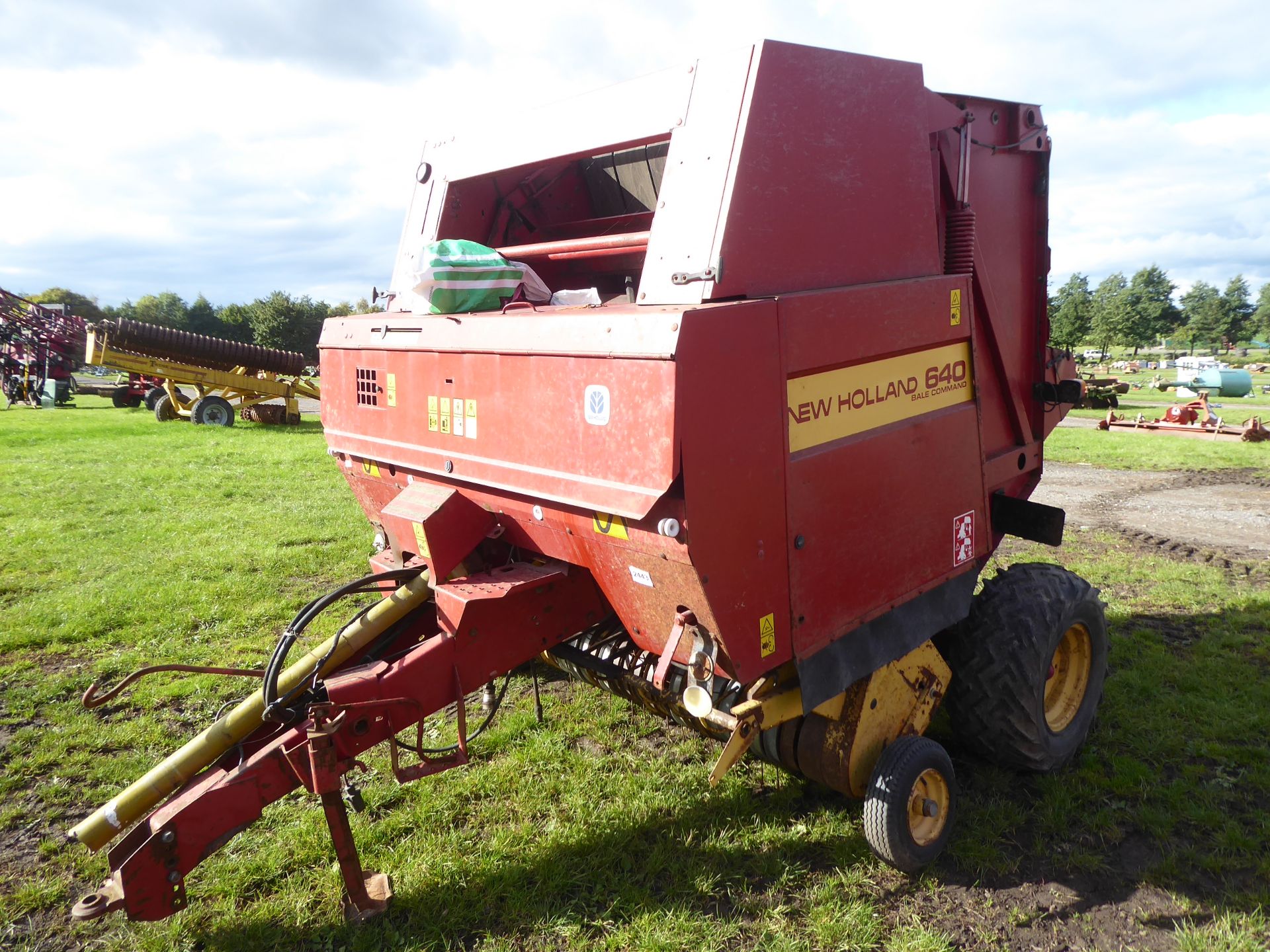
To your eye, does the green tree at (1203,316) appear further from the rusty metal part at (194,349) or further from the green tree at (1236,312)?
the rusty metal part at (194,349)

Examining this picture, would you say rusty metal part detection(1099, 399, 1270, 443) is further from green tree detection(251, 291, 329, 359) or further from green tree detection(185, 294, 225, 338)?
green tree detection(185, 294, 225, 338)

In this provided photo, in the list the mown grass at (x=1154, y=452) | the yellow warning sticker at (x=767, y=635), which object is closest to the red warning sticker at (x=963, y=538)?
the yellow warning sticker at (x=767, y=635)

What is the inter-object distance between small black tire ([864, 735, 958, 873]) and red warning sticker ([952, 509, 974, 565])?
0.72m

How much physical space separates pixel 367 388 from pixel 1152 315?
51.2 metres

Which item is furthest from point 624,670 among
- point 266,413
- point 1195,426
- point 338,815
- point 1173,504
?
point 1195,426

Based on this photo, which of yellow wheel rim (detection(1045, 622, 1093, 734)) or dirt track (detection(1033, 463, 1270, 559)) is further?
dirt track (detection(1033, 463, 1270, 559))

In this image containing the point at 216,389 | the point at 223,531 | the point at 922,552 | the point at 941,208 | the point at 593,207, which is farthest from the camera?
the point at 216,389

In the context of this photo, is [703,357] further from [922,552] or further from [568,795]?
[568,795]

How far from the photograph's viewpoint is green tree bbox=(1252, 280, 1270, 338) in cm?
6251

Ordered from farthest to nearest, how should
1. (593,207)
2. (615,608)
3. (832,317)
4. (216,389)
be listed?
(216,389), (593,207), (615,608), (832,317)

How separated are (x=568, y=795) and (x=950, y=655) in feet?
5.58

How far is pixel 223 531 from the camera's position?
7.90 metres

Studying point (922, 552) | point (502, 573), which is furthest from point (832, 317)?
point (502, 573)

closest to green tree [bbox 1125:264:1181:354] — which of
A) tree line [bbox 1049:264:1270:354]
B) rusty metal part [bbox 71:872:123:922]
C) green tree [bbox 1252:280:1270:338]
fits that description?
tree line [bbox 1049:264:1270:354]
